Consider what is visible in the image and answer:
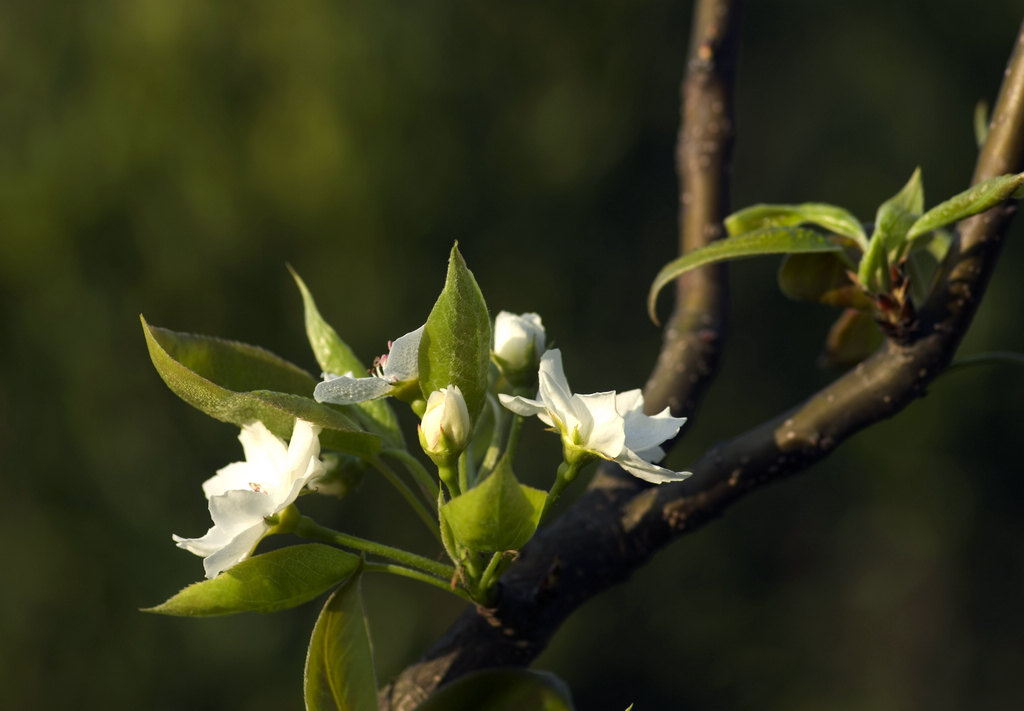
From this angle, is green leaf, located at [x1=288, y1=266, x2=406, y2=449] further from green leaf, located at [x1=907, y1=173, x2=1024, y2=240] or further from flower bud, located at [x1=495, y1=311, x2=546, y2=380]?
green leaf, located at [x1=907, y1=173, x2=1024, y2=240]

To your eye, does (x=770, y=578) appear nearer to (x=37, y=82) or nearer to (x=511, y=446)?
(x=37, y=82)

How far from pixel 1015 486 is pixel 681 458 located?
1.21m

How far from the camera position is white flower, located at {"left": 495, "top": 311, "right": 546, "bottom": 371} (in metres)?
0.37

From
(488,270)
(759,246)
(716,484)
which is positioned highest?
(759,246)

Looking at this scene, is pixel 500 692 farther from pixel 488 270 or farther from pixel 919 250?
pixel 488 270

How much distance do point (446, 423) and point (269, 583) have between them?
0.26 feet

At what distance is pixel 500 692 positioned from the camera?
1.19 feet

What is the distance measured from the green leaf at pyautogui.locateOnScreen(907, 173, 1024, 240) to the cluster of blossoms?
Result: 0.14 metres

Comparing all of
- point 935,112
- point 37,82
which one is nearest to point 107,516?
point 37,82

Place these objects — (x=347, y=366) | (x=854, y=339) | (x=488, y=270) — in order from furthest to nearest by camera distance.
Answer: (x=488, y=270)
(x=854, y=339)
(x=347, y=366)

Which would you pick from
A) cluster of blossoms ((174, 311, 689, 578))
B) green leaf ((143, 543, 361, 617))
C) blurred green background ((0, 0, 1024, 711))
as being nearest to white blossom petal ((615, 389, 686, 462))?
cluster of blossoms ((174, 311, 689, 578))

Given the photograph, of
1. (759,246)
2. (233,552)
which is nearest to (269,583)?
(233,552)

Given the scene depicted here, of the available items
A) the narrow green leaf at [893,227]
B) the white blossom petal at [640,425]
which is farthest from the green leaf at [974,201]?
the white blossom petal at [640,425]

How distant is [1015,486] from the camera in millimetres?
3061
